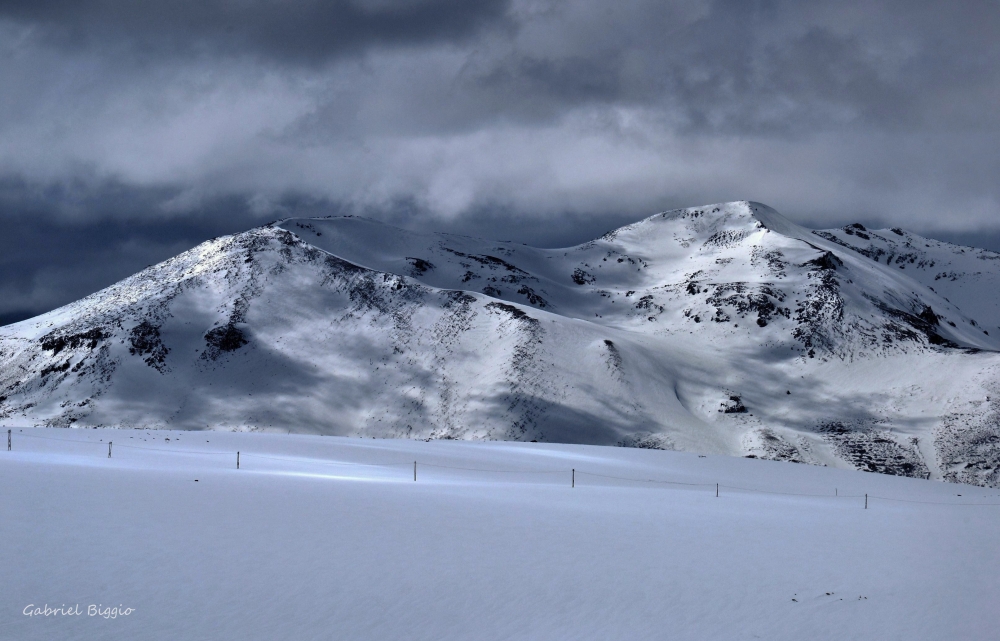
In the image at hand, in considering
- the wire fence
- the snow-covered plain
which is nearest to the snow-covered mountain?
the wire fence

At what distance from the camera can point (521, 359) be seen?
94.2 meters

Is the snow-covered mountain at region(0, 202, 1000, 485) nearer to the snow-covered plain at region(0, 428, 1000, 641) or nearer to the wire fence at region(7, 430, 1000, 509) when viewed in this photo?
the wire fence at region(7, 430, 1000, 509)

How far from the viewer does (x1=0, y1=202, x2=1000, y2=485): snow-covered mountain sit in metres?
81.9

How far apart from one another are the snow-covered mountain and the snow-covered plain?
165 ft

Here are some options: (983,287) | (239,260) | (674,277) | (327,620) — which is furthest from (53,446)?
(983,287)

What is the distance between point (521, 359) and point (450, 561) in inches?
2955

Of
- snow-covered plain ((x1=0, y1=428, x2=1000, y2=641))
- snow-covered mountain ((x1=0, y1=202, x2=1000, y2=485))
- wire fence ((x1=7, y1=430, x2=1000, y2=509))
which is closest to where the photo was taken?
snow-covered plain ((x1=0, y1=428, x2=1000, y2=641))

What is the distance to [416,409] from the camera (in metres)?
87.8

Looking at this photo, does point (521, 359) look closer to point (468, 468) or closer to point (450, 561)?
point (468, 468)

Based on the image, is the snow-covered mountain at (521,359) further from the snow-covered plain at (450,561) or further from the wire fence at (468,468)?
the snow-covered plain at (450,561)

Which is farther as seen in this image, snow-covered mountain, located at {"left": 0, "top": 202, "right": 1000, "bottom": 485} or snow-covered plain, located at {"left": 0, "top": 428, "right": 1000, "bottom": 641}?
snow-covered mountain, located at {"left": 0, "top": 202, "right": 1000, "bottom": 485}

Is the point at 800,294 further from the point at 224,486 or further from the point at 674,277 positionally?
the point at 224,486

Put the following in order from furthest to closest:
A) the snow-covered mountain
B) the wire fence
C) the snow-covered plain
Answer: the snow-covered mountain
the wire fence
the snow-covered plain

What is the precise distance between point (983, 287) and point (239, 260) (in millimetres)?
187412
